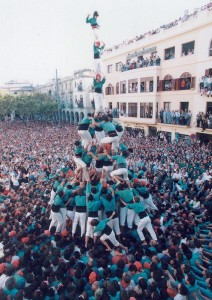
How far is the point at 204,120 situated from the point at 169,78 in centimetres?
594

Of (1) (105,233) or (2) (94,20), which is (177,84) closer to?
(2) (94,20)

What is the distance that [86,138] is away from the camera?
29.3 ft

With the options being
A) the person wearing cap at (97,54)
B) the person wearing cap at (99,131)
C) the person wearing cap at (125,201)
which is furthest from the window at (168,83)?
the person wearing cap at (125,201)

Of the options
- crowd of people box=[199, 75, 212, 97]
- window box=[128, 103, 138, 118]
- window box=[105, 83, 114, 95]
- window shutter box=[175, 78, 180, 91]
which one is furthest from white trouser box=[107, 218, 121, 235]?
window box=[105, 83, 114, 95]

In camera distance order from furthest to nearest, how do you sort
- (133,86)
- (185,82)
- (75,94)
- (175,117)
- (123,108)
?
(75,94) < (123,108) < (133,86) < (175,117) < (185,82)

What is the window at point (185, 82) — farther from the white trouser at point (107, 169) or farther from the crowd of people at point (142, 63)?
the white trouser at point (107, 169)

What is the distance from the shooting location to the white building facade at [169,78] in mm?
18723

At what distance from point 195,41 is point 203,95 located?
14.8ft

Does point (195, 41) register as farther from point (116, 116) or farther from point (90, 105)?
point (90, 105)

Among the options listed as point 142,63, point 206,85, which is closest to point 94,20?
point 206,85

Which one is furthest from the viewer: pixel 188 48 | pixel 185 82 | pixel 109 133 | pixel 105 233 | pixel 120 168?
pixel 185 82

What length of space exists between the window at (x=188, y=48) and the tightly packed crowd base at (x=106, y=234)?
40.5 feet

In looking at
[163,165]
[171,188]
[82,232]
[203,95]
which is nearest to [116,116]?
[203,95]

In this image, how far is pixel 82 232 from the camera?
7738 mm
